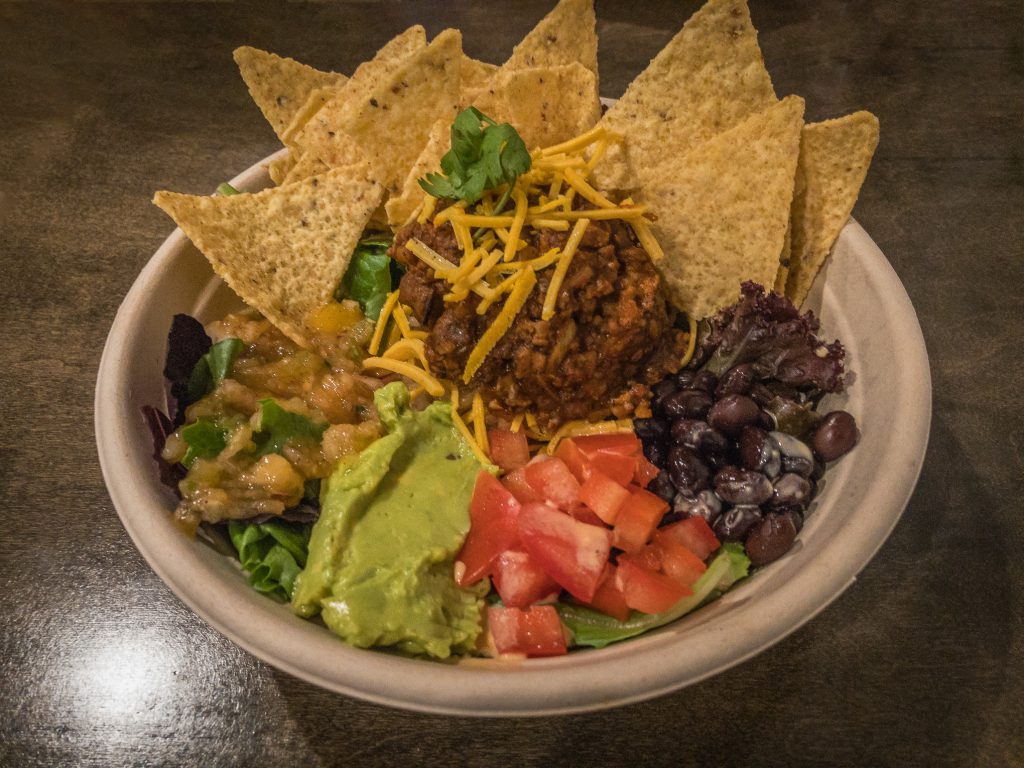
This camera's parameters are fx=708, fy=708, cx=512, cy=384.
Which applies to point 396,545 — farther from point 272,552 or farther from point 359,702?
point 359,702

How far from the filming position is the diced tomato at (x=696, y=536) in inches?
77.3

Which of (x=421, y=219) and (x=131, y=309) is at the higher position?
(x=421, y=219)

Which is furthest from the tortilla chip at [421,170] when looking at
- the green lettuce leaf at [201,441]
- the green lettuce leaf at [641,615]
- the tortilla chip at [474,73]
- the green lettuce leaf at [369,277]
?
the green lettuce leaf at [641,615]

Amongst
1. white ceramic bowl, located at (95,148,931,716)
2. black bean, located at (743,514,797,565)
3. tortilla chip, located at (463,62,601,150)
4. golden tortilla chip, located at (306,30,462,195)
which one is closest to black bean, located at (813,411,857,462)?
white ceramic bowl, located at (95,148,931,716)

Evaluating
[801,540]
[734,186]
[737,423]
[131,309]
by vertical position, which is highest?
[734,186]

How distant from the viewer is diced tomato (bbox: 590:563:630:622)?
1.89 meters

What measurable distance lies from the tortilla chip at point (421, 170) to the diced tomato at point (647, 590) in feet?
4.37

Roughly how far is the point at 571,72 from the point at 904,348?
1.41 meters

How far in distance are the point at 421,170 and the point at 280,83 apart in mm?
898

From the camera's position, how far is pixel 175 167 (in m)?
3.58

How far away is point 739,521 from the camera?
1958 mm

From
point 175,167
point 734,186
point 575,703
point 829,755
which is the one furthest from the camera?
point 175,167

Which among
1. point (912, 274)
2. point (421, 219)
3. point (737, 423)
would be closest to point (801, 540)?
point (737, 423)

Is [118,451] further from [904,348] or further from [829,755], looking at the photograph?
[904,348]
